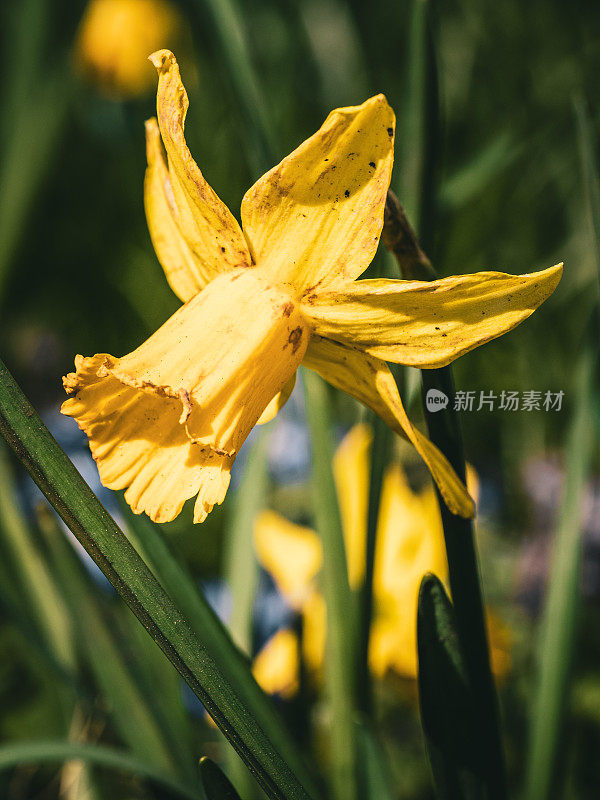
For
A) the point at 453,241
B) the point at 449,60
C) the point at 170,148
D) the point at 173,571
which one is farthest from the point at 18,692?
the point at 449,60

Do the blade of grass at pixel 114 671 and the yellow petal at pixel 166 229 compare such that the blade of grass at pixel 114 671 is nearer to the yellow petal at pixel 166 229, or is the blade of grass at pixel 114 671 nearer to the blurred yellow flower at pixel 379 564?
the blurred yellow flower at pixel 379 564

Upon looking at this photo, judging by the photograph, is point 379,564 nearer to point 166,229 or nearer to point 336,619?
point 336,619

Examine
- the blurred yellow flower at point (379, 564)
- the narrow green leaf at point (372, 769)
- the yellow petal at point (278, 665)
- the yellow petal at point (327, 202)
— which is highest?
the yellow petal at point (327, 202)

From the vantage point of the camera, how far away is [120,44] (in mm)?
1838

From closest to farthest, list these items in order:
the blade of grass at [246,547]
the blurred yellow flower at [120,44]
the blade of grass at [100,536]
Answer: the blade of grass at [100,536], the blade of grass at [246,547], the blurred yellow flower at [120,44]

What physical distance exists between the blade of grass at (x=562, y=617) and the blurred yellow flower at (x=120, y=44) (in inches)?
60.7

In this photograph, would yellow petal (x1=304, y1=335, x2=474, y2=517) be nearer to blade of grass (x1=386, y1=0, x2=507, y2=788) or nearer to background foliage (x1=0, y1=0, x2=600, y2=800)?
blade of grass (x1=386, y1=0, x2=507, y2=788)

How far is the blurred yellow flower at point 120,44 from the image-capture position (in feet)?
5.92

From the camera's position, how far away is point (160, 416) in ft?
1.35

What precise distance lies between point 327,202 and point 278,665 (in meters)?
0.69

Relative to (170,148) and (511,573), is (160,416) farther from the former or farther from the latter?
(511,573)

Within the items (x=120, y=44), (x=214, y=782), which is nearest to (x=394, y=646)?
(x=214, y=782)

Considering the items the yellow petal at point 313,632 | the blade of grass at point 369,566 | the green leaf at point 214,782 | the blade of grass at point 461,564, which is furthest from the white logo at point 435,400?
the yellow petal at point 313,632

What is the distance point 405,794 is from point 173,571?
0.59m
